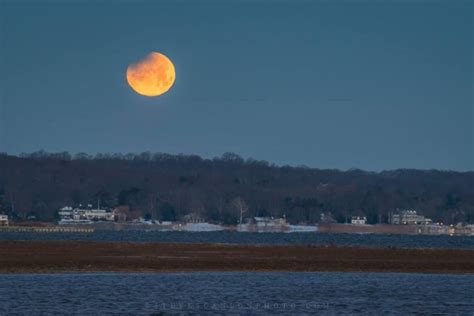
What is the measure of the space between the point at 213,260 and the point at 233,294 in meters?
23.2

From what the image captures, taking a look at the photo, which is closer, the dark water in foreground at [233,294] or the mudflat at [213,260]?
the dark water in foreground at [233,294]

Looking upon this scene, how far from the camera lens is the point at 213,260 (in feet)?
247

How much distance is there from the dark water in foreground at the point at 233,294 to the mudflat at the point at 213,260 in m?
4.81

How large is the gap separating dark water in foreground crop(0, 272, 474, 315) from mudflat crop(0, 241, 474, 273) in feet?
15.8

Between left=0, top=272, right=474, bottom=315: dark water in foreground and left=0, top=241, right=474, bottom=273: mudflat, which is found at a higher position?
left=0, top=241, right=474, bottom=273: mudflat

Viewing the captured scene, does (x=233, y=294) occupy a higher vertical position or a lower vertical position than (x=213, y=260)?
lower

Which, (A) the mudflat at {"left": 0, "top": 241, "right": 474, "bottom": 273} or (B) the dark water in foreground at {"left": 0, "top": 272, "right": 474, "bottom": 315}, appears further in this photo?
(A) the mudflat at {"left": 0, "top": 241, "right": 474, "bottom": 273}

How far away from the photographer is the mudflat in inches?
2635

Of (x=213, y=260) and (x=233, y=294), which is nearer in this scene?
(x=233, y=294)

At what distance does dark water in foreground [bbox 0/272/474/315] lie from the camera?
1831 inches

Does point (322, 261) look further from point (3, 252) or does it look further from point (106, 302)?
point (106, 302)

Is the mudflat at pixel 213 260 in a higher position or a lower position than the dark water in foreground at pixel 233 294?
higher

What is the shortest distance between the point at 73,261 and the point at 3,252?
10524 millimetres

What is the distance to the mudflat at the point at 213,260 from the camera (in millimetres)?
66938
